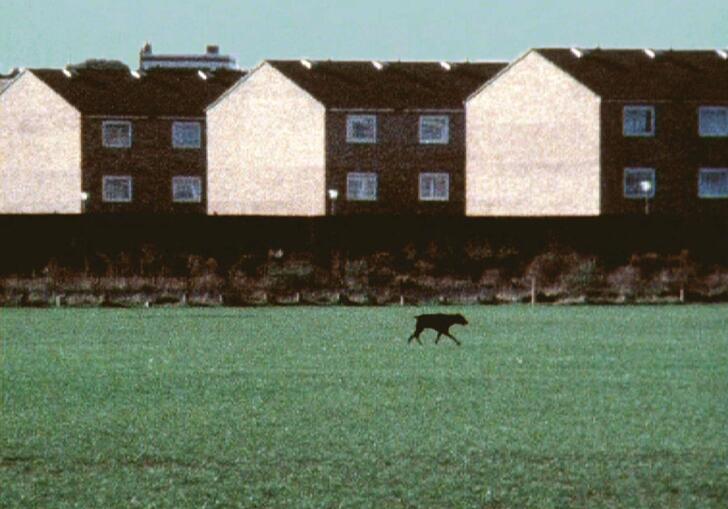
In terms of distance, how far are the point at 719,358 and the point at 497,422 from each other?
7.79 m

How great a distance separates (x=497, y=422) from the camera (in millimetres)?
14281

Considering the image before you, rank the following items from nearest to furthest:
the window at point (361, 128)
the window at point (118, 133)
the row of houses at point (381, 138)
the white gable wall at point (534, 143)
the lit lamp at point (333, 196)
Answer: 1. the white gable wall at point (534, 143)
2. the row of houses at point (381, 138)
3. the lit lamp at point (333, 196)
4. the window at point (361, 128)
5. the window at point (118, 133)

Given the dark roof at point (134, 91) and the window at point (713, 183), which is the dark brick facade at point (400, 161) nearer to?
the dark roof at point (134, 91)

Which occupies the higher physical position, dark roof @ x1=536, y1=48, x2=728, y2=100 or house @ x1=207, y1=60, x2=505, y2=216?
dark roof @ x1=536, y1=48, x2=728, y2=100

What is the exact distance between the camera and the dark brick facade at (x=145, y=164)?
242ft

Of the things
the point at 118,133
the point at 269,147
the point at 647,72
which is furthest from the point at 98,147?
the point at 647,72

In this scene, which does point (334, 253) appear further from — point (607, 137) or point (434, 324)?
point (434, 324)

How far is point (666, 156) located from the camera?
6619 cm

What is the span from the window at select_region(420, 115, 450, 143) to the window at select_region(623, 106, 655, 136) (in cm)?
801

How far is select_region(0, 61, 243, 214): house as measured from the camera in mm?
73688

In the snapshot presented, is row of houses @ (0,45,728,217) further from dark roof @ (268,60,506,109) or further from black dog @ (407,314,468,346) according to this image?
black dog @ (407,314,468,346)

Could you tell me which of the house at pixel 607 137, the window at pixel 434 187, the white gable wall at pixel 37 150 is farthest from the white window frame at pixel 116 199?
the house at pixel 607 137

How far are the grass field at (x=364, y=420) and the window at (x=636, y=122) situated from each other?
39.7 m

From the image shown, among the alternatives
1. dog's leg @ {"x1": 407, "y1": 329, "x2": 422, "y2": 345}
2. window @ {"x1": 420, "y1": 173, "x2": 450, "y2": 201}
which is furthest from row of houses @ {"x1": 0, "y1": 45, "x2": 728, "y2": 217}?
dog's leg @ {"x1": 407, "y1": 329, "x2": 422, "y2": 345}
